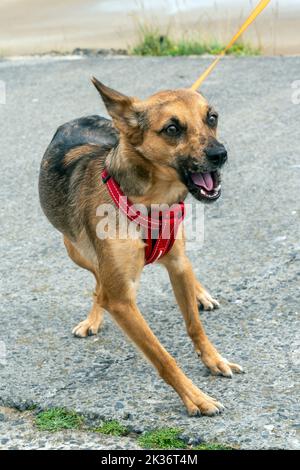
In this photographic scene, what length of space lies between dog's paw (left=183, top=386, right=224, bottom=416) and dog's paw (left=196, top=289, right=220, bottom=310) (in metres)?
1.07

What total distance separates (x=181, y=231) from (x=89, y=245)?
46cm

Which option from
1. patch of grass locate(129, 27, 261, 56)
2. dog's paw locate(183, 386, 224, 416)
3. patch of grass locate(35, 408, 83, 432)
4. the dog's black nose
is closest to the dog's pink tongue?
the dog's black nose

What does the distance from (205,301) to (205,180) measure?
125cm

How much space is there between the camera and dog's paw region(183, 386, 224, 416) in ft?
13.6

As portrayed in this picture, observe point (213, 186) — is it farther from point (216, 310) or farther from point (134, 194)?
point (216, 310)

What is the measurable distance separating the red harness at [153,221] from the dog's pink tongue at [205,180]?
1.15 ft

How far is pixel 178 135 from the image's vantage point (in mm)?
4168

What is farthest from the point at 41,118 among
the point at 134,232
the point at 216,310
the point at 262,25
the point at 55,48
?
the point at 134,232

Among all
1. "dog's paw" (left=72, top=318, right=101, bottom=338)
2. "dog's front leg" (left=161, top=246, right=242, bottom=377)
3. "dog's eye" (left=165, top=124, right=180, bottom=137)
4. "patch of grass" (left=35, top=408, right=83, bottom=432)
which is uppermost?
"dog's eye" (left=165, top=124, right=180, bottom=137)

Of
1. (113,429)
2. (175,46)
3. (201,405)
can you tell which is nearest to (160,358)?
(201,405)

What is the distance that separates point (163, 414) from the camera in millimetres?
4215

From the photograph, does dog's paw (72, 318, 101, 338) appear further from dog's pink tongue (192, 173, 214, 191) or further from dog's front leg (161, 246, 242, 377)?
dog's pink tongue (192, 173, 214, 191)

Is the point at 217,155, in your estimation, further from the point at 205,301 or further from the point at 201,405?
the point at 205,301

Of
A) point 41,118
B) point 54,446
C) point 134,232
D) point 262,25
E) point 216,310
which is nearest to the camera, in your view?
point 54,446
